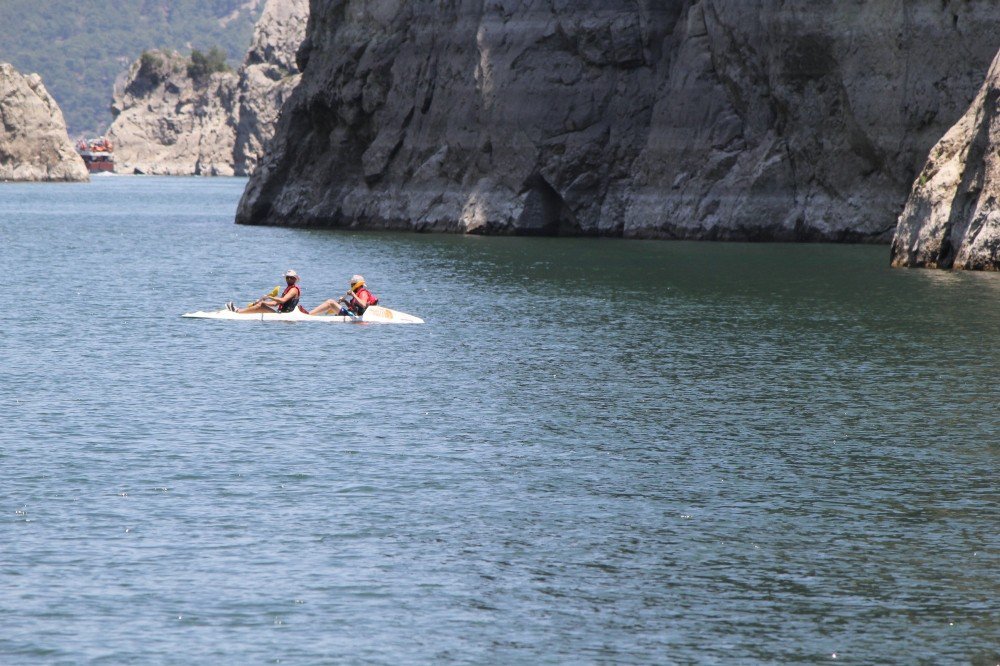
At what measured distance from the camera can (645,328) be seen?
39375 millimetres

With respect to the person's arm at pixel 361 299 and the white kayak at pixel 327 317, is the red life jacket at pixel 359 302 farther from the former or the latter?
the white kayak at pixel 327 317

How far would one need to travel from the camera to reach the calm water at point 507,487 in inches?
589

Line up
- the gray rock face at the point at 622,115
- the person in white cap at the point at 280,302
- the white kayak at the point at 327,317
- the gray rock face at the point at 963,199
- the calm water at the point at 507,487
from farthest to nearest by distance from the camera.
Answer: the gray rock face at the point at 622,115 → the gray rock face at the point at 963,199 → the person in white cap at the point at 280,302 → the white kayak at the point at 327,317 → the calm water at the point at 507,487

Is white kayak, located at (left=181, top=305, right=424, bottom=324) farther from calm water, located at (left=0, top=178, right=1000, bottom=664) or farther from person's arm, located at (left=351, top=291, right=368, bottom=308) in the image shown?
calm water, located at (left=0, top=178, right=1000, bottom=664)

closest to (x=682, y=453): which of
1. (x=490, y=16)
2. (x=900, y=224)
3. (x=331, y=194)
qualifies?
(x=900, y=224)

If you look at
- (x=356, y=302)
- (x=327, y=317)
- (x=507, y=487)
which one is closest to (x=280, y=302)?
(x=327, y=317)

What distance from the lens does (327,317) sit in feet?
136

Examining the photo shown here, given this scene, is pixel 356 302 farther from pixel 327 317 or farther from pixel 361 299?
pixel 327 317

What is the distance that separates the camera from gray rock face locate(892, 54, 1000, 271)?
172 feet

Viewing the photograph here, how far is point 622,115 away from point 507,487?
63715 mm

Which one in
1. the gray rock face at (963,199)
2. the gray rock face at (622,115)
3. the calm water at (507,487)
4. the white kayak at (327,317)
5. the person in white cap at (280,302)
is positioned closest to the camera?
the calm water at (507,487)

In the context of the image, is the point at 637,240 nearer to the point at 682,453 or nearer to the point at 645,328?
the point at 645,328

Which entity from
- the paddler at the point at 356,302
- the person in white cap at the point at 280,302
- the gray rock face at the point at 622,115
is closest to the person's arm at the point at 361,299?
the paddler at the point at 356,302

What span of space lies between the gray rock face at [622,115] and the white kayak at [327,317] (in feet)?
119
